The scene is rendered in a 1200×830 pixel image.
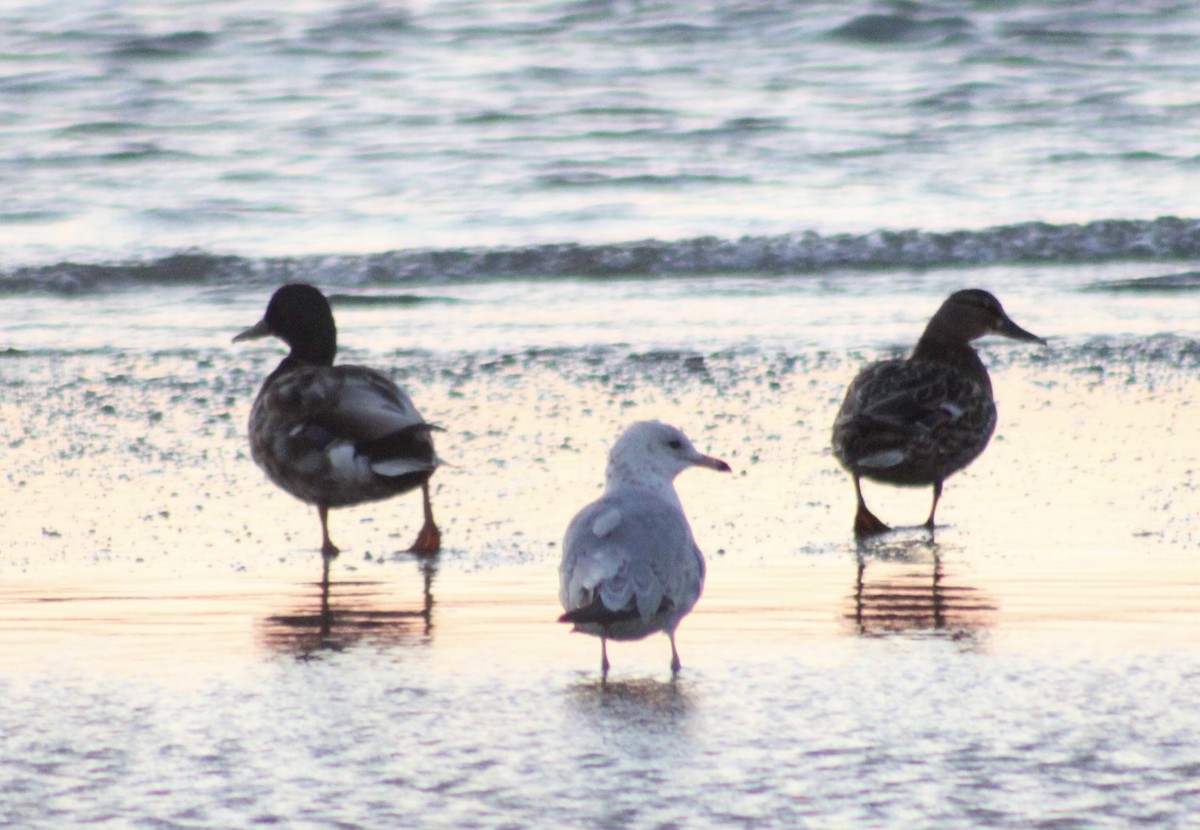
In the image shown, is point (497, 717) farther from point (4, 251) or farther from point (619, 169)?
point (619, 169)

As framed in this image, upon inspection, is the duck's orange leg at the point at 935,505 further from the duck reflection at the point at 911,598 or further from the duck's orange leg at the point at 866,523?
the duck reflection at the point at 911,598

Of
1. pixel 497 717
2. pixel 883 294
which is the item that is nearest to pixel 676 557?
pixel 497 717

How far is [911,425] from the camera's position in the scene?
23.1 feet

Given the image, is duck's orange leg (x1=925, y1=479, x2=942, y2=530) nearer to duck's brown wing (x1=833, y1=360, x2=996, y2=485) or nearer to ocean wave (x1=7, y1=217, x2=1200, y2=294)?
duck's brown wing (x1=833, y1=360, x2=996, y2=485)

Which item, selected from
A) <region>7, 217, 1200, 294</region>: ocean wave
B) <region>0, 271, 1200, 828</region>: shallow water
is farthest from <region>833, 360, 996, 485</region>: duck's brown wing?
<region>7, 217, 1200, 294</region>: ocean wave

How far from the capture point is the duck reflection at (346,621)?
5.20 meters

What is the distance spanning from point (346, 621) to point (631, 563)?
1.06m

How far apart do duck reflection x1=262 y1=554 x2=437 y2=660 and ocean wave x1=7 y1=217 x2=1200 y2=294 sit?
7846mm

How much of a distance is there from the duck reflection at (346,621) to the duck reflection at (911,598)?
3.78ft

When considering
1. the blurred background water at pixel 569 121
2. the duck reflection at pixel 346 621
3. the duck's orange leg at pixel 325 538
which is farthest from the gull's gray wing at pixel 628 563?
the blurred background water at pixel 569 121

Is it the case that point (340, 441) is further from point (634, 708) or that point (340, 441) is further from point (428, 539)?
point (634, 708)

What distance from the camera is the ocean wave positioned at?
45.0ft

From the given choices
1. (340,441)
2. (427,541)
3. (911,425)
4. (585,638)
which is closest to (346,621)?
(585,638)

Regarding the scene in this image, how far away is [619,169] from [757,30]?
5333 millimetres
